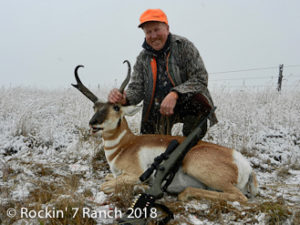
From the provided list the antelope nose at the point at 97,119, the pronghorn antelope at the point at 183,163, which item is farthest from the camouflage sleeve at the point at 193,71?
the antelope nose at the point at 97,119

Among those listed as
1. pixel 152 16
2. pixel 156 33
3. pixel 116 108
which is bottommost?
pixel 116 108

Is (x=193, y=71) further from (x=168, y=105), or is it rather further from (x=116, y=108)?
(x=116, y=108)

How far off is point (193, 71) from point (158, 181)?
75.0 inches

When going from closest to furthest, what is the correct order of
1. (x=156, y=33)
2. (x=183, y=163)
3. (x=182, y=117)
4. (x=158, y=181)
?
(x=158, y=181) < (x=183, y=163) < (x=156, y=33) < (x=182, y=117)

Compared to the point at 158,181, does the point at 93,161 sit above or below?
below

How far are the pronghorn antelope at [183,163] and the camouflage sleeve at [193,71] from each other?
32.7 inches

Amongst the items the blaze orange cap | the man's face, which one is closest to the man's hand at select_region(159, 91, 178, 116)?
the man's face

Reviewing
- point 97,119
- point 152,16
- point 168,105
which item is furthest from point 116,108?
point 152,16

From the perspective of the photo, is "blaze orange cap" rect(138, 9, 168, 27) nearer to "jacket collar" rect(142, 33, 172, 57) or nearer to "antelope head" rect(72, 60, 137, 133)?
"jacket collar" rect(142, 33, 172, 57)

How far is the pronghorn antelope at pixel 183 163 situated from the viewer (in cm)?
268

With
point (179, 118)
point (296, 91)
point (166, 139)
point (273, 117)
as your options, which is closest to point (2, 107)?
point (179, 118)

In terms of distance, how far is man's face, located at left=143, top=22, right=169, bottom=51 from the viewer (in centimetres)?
365

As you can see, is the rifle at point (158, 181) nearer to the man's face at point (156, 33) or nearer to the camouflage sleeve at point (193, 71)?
the camouflage sleeve at point (193, 71)

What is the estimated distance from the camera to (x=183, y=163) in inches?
111
